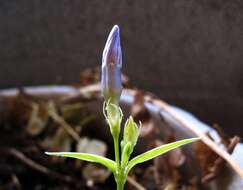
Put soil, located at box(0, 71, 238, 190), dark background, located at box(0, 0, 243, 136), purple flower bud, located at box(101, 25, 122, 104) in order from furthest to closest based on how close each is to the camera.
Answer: dark background, located at box(0, 0, 243, 136) → soil, located at box(0, 71, 238, 190) → purple flower bud, located at box(101, 25, 122, 104)

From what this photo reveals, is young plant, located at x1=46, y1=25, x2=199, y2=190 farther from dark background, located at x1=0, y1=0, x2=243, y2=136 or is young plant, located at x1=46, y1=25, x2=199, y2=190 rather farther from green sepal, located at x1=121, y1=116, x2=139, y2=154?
dark background, located at x1=0, y1=0, x2=243, y2=136

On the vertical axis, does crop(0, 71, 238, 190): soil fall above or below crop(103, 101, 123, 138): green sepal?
below

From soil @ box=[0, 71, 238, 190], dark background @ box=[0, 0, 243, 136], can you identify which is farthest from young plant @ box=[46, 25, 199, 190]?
dark background @ box=[0, 0, 243, 136]

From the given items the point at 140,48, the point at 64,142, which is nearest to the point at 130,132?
the point at 64,142

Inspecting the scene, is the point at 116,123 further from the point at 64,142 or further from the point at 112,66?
the point at 64,142

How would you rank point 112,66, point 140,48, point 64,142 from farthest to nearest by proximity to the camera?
point 140,48
point 64,142
point 112,66
